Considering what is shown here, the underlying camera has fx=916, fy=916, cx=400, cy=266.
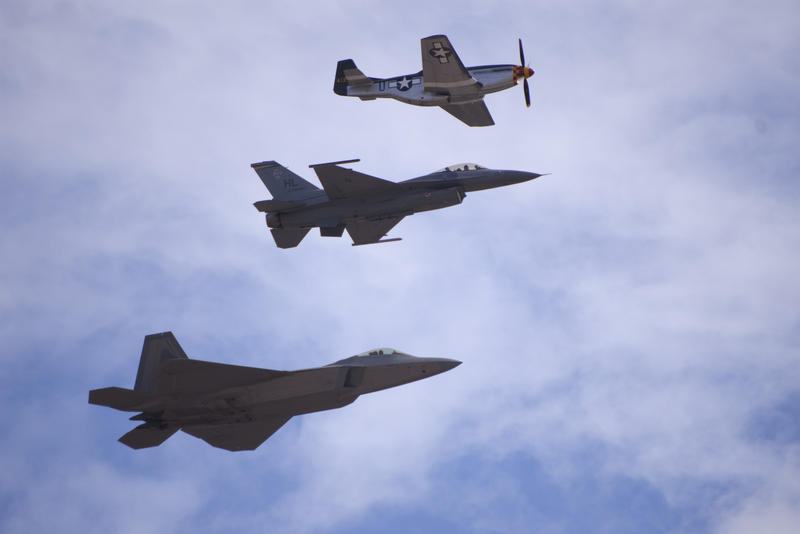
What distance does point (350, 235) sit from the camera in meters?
51.1

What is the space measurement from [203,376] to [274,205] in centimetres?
1280

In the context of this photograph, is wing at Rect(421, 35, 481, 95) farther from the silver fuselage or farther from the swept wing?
the swept wing

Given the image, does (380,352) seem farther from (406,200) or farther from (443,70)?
(443,70)

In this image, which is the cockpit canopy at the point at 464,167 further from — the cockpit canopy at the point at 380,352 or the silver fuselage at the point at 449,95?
the cockpit canopy at the point at 380,352

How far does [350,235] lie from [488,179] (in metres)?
8.29

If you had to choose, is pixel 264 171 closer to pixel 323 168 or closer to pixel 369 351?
pixel 323 168

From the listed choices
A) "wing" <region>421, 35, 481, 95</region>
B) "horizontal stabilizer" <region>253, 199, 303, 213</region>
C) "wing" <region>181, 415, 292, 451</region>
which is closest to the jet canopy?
"wing" <region>181, 415, 292, 451</region>

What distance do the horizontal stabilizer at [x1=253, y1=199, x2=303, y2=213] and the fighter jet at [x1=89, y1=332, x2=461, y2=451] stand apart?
1154cm

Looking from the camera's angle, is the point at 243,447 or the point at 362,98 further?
the point at 362,98

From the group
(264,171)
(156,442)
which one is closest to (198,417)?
(156,442)

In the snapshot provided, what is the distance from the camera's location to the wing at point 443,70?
2007 inches

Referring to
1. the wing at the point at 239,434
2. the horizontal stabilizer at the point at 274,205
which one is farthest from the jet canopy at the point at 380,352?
the horizontal stabilizer at the point at 274,205

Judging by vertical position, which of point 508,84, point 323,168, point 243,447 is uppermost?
point 508,84

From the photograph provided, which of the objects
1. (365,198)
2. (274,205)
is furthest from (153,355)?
(365,198)
